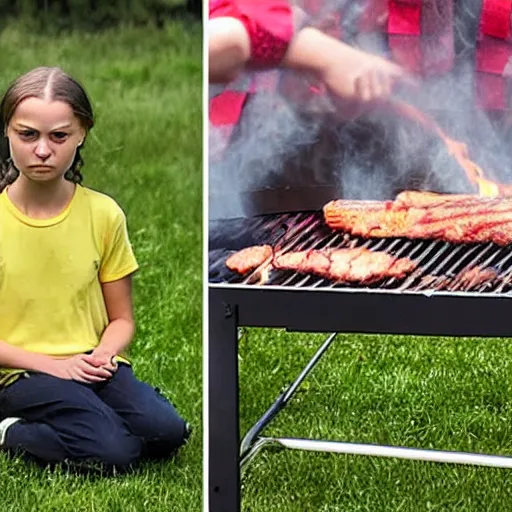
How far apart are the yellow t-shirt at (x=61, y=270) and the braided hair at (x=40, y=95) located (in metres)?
0.09

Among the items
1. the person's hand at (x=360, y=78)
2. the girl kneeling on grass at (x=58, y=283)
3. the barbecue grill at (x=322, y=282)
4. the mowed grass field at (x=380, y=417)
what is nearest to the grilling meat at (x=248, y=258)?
the barbecue grill at (x=322, y=282)

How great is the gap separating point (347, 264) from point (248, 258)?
22 centimetres

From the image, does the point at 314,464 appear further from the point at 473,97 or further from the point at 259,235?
the point at 473,97

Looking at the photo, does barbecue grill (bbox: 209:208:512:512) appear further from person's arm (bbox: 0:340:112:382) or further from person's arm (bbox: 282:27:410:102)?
person's arm (bbox: 0:340:112:382)

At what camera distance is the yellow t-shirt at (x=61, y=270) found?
3.27 metres

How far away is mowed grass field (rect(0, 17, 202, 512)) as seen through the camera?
3.45 meters

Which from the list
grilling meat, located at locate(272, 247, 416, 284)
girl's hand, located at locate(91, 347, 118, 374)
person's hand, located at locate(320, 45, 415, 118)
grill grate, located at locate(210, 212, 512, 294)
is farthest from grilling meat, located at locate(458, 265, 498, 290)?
girl's hand, located at locate(91, 347, 118, 374)

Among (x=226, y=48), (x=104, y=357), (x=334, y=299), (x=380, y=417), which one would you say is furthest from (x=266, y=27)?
(x=380, y=417)

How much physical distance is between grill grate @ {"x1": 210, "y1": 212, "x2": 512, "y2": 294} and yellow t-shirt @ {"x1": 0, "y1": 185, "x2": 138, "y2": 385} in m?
0.56

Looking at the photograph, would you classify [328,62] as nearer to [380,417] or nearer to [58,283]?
[58,283]

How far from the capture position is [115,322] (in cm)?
336

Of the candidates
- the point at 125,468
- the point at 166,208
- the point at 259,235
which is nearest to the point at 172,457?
the point at 125,468

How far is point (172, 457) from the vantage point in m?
3.62

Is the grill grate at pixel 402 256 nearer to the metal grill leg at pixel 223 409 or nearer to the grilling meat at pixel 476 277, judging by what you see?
the grilling meat at pixel 476 277
